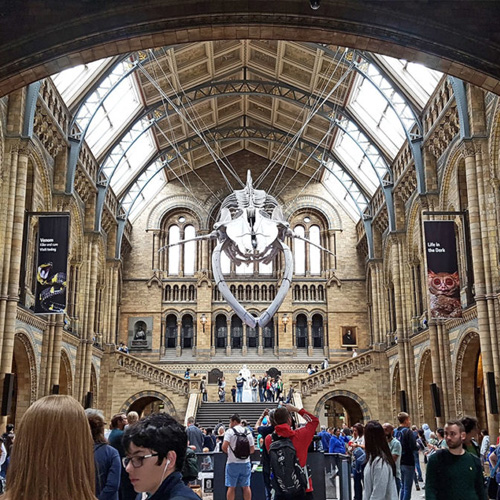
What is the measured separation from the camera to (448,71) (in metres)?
11.1

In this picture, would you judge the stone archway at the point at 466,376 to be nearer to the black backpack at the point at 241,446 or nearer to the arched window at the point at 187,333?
the black backpack at the point at 241,446

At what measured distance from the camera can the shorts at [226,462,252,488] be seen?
807 centimetres

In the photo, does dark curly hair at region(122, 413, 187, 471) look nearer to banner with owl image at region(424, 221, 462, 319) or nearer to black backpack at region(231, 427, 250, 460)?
black backpack at region(231, 427, 250, 460)

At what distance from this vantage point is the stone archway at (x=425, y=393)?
24.3m

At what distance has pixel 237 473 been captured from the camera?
808 centimetres

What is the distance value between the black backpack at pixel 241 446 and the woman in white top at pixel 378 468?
3234mm

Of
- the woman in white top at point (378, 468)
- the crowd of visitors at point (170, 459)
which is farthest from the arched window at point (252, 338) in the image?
the woman in white top at point (378, 468)

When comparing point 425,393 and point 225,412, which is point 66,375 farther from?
point 425,393

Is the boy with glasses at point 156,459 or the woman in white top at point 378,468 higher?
the boy with glasses at point 156,459

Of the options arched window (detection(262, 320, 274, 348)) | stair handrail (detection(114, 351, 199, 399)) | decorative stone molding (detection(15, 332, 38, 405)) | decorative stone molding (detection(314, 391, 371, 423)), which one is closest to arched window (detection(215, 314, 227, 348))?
arched window (detection(262, 320, 274, 348))

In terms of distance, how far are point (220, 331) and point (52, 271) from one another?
1823 cm

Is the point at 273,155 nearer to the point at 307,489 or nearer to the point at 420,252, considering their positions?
the point at 420,252

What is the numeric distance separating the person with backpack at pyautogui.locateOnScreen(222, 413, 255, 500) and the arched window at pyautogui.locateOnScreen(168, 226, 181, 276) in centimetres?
2808

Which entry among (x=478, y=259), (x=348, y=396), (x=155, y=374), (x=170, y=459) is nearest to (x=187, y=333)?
(x=155, y=374)
